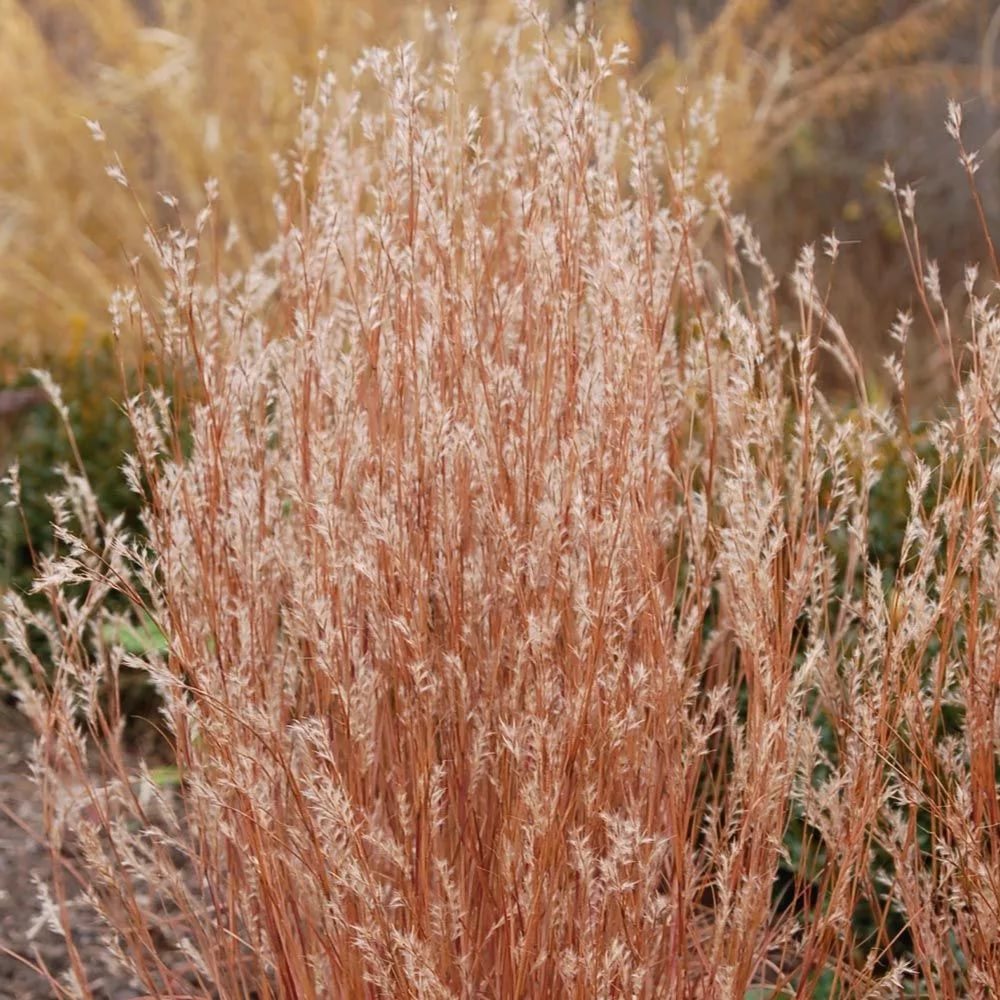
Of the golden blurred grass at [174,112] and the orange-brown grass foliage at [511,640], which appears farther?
the golden blurred grass at [174,112]

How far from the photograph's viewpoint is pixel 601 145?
226 cm

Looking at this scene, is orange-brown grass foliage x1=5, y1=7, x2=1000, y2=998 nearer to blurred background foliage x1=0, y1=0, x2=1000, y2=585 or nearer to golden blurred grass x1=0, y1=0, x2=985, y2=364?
blurred background foliage x1=0, y1=0, x2=1000, y2=585

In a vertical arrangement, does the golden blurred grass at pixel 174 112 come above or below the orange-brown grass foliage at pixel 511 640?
above

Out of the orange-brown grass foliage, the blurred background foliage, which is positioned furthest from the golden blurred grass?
the orange-brown grass foliage

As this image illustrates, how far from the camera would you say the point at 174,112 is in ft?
21.6

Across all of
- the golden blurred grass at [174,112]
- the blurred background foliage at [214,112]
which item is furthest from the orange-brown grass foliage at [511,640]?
the golden blurred grass at [174,112]

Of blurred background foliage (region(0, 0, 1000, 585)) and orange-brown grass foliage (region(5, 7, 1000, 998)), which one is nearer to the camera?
orange-brown grass foliage (region(5, 7, 1000, 998))

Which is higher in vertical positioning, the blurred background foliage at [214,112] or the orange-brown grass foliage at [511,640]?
the blurred background foliage at [214,112]

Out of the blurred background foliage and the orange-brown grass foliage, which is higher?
the blurred background foliage

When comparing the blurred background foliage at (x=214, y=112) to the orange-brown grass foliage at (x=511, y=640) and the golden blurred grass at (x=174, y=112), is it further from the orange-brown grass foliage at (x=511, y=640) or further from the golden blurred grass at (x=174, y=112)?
the orange-brown grass foliage at (x=511, y=640)

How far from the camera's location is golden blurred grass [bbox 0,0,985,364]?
6500 mm

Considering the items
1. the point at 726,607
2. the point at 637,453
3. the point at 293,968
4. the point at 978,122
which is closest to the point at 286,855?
the point at 293,968

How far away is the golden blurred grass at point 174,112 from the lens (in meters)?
6.50

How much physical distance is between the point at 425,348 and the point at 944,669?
0.91 m
